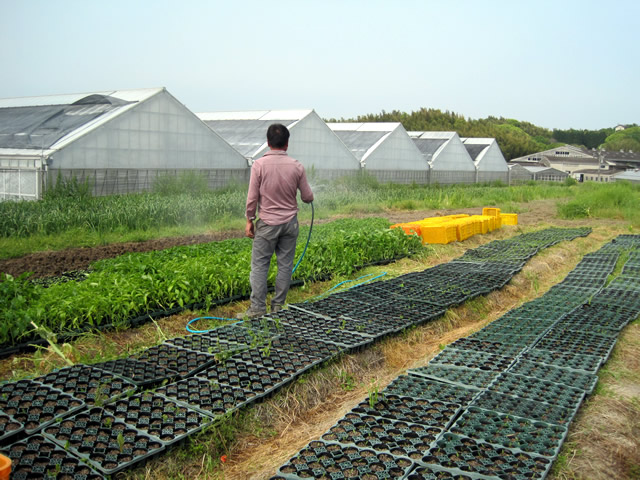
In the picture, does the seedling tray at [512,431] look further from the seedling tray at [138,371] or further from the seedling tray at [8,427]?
the seedling tray at [8,427]

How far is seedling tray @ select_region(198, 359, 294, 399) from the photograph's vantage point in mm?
3518

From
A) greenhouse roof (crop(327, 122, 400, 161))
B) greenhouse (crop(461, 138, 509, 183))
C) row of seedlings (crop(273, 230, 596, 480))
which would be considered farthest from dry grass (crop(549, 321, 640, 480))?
greenhouse (crop(461, 138, 509, 183))

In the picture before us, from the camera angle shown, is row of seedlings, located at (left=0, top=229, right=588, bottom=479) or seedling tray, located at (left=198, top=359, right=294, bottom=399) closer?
row of seedlings, located at (left=0, top=229, right=588, bottom=479)

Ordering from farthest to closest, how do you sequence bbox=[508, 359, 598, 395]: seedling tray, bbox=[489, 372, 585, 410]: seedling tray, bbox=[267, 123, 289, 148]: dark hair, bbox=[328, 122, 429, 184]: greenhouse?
bbox=[328, 122, 429, 184]: greenhouse → bbox=[267, 123, 289, 148]: dark hair → bbox=[508, 359, 598, 395]: seedling tray → bbox=[489, 372, 585, 410]: seedling tray

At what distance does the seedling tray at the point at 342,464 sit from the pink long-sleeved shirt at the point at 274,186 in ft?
8.45

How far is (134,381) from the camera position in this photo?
346 cm

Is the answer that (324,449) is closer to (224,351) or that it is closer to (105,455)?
(105,455)

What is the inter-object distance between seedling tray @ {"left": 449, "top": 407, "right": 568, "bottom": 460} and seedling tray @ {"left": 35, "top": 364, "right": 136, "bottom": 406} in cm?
190

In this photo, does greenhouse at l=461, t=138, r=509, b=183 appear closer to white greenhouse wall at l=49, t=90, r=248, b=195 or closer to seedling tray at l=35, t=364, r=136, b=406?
white greenhouse wall at l=49, t=90, r=248, b=195

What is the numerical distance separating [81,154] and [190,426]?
1164cm

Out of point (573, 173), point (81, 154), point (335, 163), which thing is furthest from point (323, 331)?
point (573, 173)

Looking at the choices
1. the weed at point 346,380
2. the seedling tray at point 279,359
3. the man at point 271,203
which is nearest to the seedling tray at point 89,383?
the seedling tray at point 279,359

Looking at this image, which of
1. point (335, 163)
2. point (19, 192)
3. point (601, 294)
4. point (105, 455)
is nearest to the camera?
point (105, 455)

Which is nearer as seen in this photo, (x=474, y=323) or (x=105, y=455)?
(x=105, y=455)
